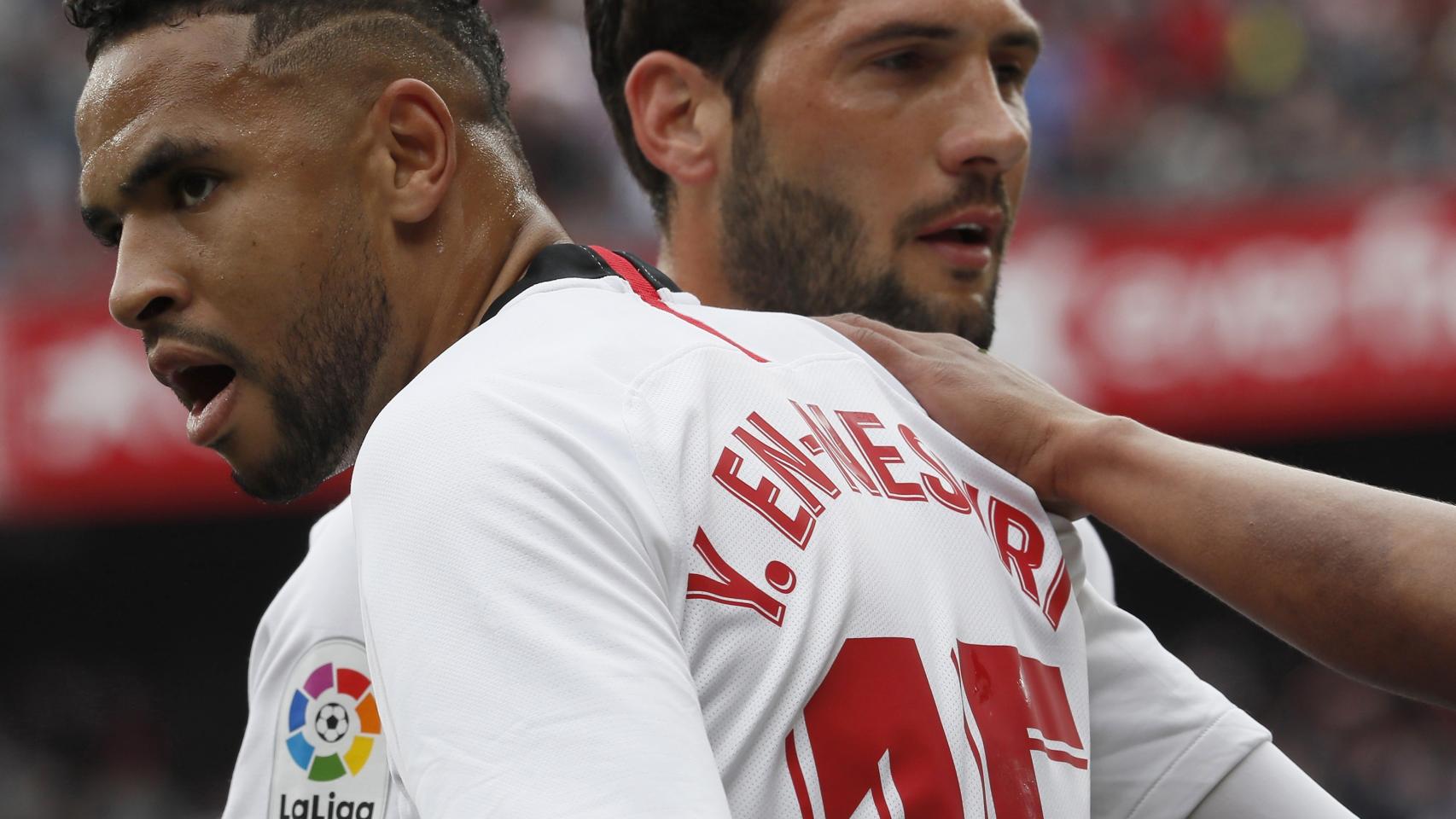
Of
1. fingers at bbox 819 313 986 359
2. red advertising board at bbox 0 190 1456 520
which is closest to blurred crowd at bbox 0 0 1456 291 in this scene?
red advertising board at bbox 0 190 1456 520

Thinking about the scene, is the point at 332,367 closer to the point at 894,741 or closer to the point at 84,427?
the point at 894,741

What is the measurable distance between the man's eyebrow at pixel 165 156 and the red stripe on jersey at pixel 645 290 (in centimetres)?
43

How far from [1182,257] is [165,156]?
8164 millimetres

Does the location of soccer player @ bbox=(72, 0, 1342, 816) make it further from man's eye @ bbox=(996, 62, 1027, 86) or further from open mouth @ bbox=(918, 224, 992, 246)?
man's eye @ bbox=(996, 62, 1027, 86)

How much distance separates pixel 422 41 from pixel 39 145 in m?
9.60

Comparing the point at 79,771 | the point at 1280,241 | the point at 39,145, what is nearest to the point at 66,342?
the point at 39,145

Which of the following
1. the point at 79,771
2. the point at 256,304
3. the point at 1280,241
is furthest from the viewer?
the point at 79,771

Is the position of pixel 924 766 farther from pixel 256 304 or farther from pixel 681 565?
pixel 256 304

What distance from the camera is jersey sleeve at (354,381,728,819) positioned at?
123 centimetres

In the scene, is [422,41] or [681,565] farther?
[422,41]

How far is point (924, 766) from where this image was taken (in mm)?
1469

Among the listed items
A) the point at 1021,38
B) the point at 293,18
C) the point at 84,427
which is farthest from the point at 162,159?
the point at 84,427

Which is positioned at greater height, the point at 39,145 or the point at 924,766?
the point at 39,145

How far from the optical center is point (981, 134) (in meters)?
2.48
